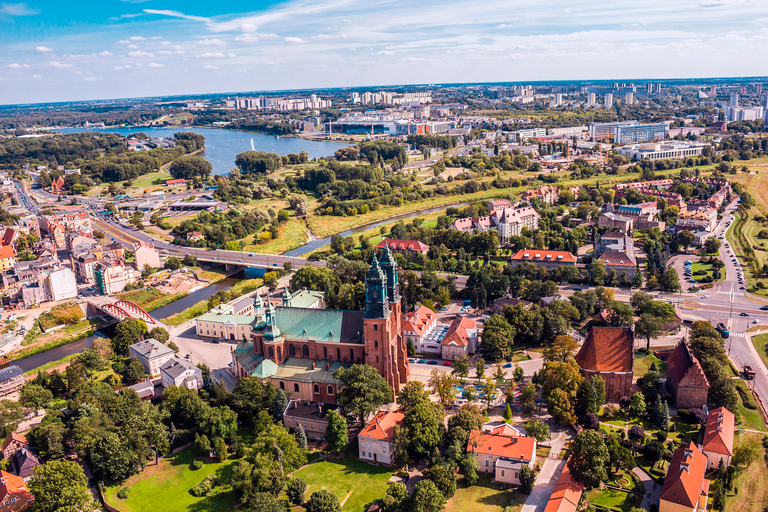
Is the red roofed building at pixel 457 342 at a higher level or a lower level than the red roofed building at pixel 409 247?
lower

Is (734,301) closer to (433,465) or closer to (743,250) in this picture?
(743,250)

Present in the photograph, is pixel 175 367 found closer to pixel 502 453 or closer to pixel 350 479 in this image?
pixel 350 479

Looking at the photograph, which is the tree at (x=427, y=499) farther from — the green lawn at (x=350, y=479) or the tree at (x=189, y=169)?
the tree at (x=189, y=169)

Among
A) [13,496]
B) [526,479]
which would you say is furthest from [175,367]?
[526,479]

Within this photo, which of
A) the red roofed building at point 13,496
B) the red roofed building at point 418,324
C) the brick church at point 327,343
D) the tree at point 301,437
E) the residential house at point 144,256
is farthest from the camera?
the residential house at point 144,256

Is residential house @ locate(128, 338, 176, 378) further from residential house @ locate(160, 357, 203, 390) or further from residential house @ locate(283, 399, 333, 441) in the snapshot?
residential house @ locate(283, 399, 333, 441)

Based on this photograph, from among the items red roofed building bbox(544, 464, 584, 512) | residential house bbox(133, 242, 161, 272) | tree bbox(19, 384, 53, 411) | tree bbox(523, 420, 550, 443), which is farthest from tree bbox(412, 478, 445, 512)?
residential house bbox(133, 242, 161, 272)

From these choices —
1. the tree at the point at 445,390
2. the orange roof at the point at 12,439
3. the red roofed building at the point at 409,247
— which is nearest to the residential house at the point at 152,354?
the orange roof at the point at 12,439

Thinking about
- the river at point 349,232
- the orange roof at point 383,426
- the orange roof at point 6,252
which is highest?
the orange roof at point 6,252
